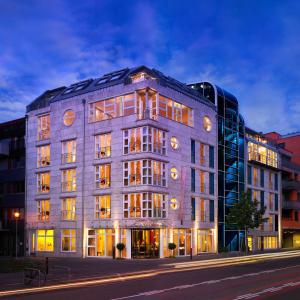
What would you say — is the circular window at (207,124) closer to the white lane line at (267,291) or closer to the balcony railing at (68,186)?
the balcony railing at (68,186)

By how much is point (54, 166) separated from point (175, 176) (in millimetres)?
13264

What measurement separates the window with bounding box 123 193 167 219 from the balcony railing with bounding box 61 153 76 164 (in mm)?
8290

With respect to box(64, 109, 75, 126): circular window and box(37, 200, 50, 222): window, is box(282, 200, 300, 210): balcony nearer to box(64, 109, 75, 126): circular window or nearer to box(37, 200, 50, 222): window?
box(37, 200, 50, 222): window

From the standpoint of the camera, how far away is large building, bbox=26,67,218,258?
4666 cm

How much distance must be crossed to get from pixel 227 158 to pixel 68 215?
19.9 meters

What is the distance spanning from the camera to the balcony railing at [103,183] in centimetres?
4891

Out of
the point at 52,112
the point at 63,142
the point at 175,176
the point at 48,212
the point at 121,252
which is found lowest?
the point at 121,252

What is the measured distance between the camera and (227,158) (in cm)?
5941

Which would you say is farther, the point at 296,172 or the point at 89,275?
the point at 296,172

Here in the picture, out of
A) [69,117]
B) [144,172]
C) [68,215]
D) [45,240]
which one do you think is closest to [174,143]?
[144,172]

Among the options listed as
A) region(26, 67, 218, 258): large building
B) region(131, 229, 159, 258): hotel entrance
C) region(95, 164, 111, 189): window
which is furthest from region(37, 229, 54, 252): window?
region(131, 229, 159, 258): hotel entrance

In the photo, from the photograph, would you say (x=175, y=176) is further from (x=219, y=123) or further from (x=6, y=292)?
(x=6, y=292)

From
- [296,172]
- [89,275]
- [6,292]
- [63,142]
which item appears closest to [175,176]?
[63,142]

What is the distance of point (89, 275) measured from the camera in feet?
90.7
